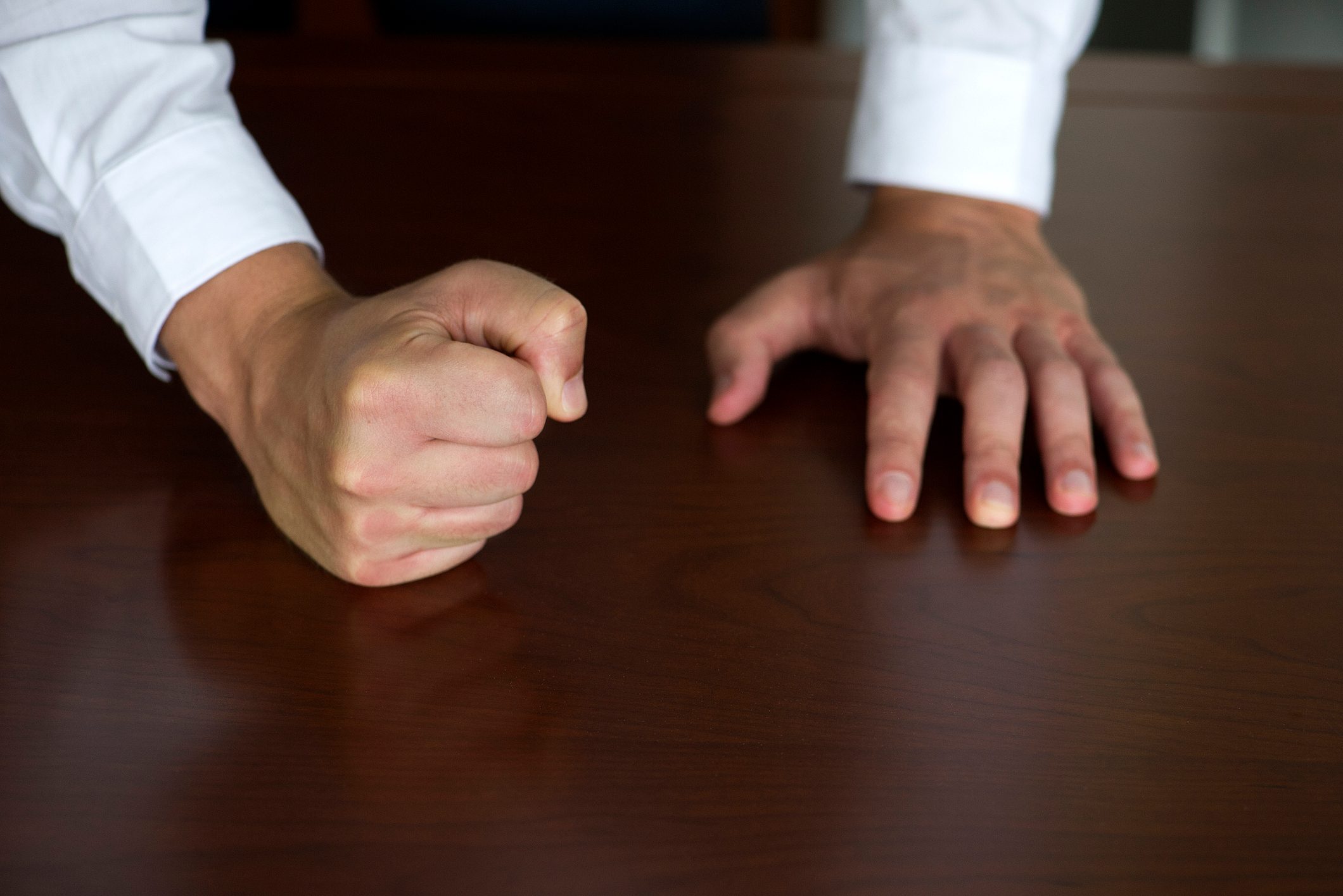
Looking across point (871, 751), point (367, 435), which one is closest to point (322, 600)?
point (367, 435)

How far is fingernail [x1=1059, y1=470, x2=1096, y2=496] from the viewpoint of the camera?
0.56 metres

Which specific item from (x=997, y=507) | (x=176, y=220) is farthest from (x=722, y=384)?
(x=176, y=220)

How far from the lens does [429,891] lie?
349 mm

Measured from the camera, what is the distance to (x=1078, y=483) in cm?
57

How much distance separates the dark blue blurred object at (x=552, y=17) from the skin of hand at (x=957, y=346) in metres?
0.83

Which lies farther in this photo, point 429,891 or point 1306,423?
point 1306,423

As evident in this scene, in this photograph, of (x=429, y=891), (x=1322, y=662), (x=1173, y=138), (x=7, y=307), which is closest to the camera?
(x=429, y=891)

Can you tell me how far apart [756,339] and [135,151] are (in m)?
0.31

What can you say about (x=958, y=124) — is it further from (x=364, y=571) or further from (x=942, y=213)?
(x=364, y=571)

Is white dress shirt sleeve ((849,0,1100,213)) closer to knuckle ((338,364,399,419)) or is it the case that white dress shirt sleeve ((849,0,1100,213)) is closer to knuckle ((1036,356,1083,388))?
knuckle ((1036,356,1083,388))

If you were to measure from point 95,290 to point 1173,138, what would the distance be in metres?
0.84

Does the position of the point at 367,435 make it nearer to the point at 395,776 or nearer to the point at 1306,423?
the point at 395,776

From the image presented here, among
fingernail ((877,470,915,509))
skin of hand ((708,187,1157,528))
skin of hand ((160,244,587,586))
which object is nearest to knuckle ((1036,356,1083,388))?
skin of hand ((708,187,1157,528))

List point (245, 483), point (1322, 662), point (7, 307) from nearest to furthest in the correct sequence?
point (1322, 662) → point (245, 483) → point (7, 307)
